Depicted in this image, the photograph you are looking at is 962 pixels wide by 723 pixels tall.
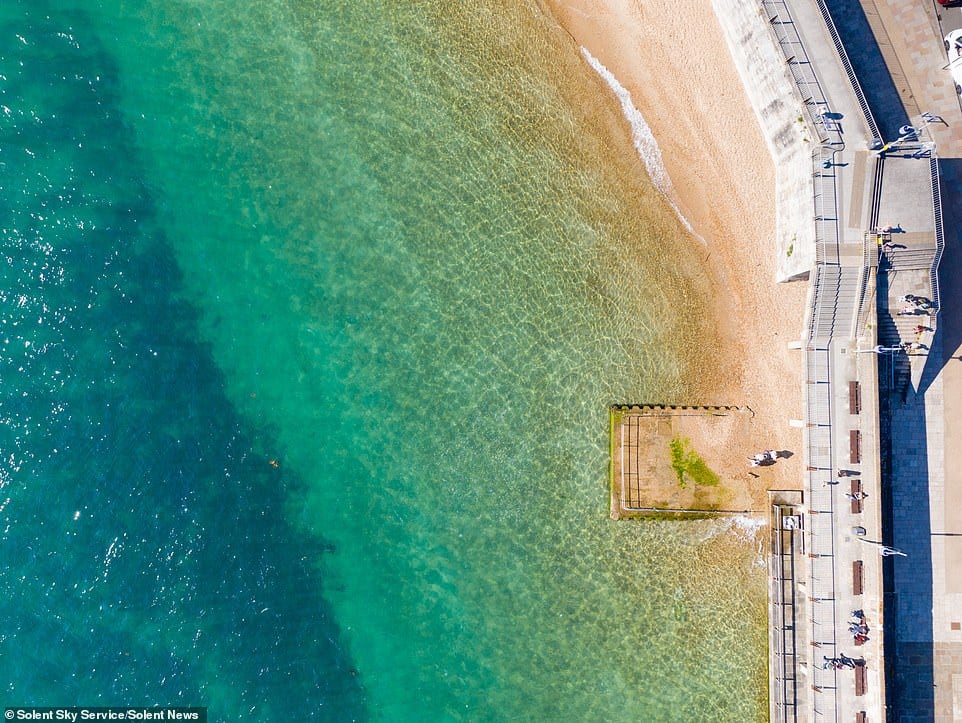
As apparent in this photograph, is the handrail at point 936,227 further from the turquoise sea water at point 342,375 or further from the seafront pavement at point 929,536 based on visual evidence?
the turquoise sea water at point 342,375

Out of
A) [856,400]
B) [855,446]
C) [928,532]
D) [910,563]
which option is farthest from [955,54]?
[910,563]

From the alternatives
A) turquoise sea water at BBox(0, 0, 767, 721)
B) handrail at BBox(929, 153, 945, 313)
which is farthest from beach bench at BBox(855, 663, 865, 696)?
handrail at BBox(929, 153, 945, 313)

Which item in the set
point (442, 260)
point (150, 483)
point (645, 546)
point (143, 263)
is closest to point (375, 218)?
point (442, 260)

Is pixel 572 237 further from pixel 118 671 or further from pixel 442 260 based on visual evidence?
pixel 118 671

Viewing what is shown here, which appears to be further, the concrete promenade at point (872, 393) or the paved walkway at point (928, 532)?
the paved walkway at point (928, 532)

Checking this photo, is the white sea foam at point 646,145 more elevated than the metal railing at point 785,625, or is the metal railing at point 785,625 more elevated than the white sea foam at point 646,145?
the white sea foam at point 646,145
